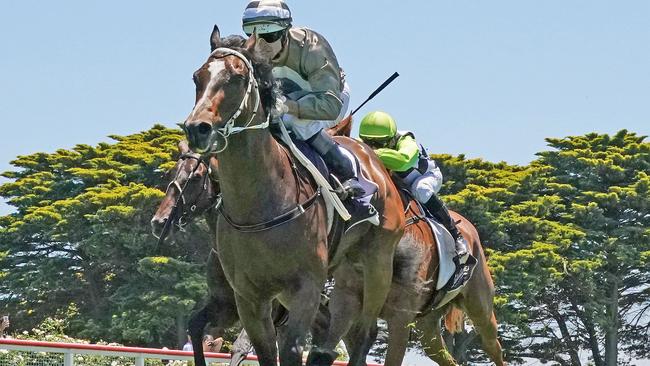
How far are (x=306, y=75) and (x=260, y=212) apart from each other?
1.14 metres

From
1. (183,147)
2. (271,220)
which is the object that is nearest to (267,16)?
(271,220)

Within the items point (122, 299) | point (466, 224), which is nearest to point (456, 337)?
point (122, 299)

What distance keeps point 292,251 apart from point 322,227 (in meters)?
0.39

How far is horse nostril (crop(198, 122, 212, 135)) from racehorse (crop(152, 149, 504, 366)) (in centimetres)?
184

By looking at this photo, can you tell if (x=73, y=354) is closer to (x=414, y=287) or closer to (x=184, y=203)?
(x=184, y=203)

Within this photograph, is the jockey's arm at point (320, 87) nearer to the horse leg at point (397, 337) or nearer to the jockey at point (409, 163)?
the jockey at point (409, 163)

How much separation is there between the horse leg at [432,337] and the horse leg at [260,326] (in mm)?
3706

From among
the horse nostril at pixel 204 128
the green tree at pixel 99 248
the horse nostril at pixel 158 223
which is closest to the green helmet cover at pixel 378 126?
the horse nostril at pixel 158 223

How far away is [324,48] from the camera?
7.91 m

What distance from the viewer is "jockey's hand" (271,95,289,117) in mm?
7357

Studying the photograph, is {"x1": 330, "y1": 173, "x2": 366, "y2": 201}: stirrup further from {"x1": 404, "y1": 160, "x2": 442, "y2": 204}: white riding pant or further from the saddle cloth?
{"x1": 404, "y1": 160, "x2": 442, "y2": 204}: white riding pant

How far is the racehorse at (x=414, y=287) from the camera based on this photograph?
898cm

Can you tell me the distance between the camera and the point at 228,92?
678cm

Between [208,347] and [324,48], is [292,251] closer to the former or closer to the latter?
[324,48]
